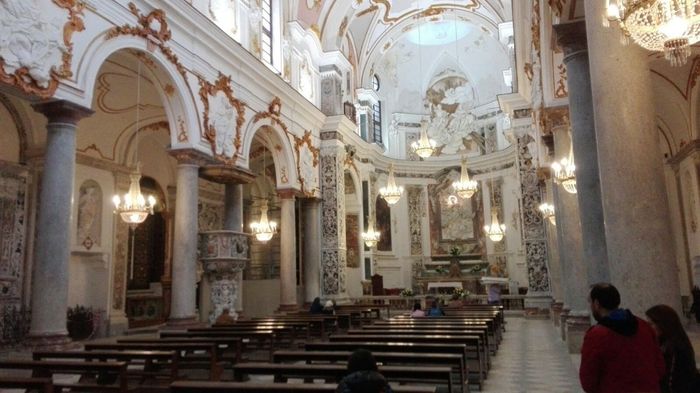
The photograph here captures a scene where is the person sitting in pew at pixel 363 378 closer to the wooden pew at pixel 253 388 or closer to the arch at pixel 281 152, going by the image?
the wooden pew at pixel 253 388

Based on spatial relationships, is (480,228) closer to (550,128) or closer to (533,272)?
(533,272)

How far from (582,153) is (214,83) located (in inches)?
359

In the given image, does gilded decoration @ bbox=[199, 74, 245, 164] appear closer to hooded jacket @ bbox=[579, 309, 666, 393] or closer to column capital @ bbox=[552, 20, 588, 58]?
column capital @ bbox=[552, 20, 588, 58]

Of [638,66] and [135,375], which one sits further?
[135,375]

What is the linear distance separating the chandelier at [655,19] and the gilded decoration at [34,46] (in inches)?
312

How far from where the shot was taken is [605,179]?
17.2 ft

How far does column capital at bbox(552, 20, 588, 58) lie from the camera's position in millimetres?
7766

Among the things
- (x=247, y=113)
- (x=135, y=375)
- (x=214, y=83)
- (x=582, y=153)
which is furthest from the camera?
(x=247, y=113)

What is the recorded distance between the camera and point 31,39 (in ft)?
27.9

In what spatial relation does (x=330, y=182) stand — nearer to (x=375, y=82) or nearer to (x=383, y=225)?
(x=383, y=225)

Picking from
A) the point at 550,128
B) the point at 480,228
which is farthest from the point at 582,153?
the point at 480,228

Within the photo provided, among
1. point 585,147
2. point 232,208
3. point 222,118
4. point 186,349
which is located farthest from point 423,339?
point 222,118

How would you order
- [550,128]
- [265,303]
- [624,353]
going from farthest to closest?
[265,303] → [550,128] → [624,353]

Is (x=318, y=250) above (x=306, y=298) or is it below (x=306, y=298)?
above
